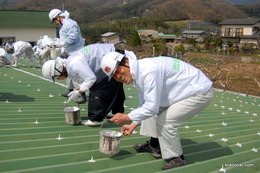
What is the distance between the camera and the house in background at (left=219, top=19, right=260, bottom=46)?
54312 mm

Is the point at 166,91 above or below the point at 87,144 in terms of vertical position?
above

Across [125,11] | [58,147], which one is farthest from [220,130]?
[125,11]

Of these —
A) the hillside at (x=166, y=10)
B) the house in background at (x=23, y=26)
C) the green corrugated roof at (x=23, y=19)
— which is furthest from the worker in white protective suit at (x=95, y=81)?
the hillside at (x=166, y=10)

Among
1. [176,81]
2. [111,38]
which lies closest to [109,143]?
[176,81]

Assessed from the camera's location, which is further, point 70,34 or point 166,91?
point 70,34

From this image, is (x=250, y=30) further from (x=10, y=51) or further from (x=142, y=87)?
(x=142, y=87)

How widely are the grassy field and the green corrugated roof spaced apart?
2880 cm

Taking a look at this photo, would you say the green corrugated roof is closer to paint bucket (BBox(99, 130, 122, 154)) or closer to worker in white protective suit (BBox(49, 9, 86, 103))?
worker in white protective suit (BBox(49, 9, 86, 103))

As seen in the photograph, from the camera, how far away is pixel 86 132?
4035 mm

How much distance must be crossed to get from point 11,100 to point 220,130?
4222 mm

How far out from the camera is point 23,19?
3212cm

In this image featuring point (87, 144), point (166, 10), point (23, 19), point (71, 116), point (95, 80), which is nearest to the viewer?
point (87, 144)

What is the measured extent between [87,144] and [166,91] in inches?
52.0

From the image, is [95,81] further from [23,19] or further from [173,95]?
[23,19]
